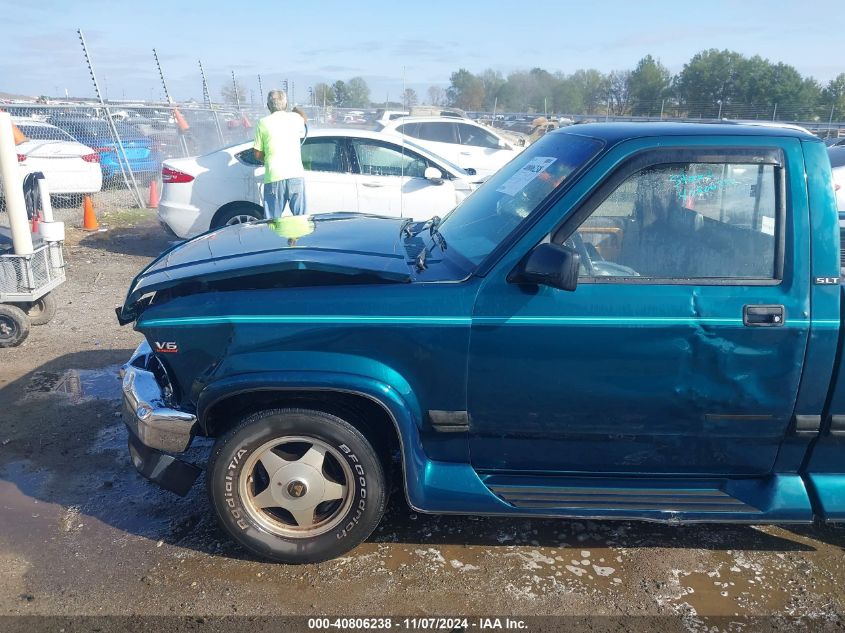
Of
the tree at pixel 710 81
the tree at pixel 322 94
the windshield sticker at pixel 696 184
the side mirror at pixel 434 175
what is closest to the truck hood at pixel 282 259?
the windshield sticker at pixel 696 184

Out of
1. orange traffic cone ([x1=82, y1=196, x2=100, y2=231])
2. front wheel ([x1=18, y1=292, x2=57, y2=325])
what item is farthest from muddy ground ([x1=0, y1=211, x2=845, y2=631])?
orange traffic cone ([x1=82, y1=196, x2=100, y2=231])

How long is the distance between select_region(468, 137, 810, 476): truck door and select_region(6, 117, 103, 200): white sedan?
10881 mm

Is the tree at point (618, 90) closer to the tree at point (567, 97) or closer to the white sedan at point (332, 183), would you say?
the tree at point (567, 97)

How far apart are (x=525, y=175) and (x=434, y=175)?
519 centimetres

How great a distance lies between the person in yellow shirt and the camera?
799 centimetres

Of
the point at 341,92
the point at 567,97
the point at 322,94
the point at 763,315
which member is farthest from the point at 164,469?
the point at 341,92

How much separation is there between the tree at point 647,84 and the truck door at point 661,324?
3931 centimetres

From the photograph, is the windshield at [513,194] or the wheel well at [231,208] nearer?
the windshield at [513,194]

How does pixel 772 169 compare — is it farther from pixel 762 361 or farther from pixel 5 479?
pixel 5 479

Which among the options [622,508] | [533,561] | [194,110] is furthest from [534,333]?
[194,110]

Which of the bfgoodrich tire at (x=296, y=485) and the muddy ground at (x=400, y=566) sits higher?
the bfgoodrich tire at (x=296, y=485)

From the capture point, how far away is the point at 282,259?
10.6 ft

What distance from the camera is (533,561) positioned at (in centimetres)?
334

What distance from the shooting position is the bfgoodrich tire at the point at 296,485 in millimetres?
3100
